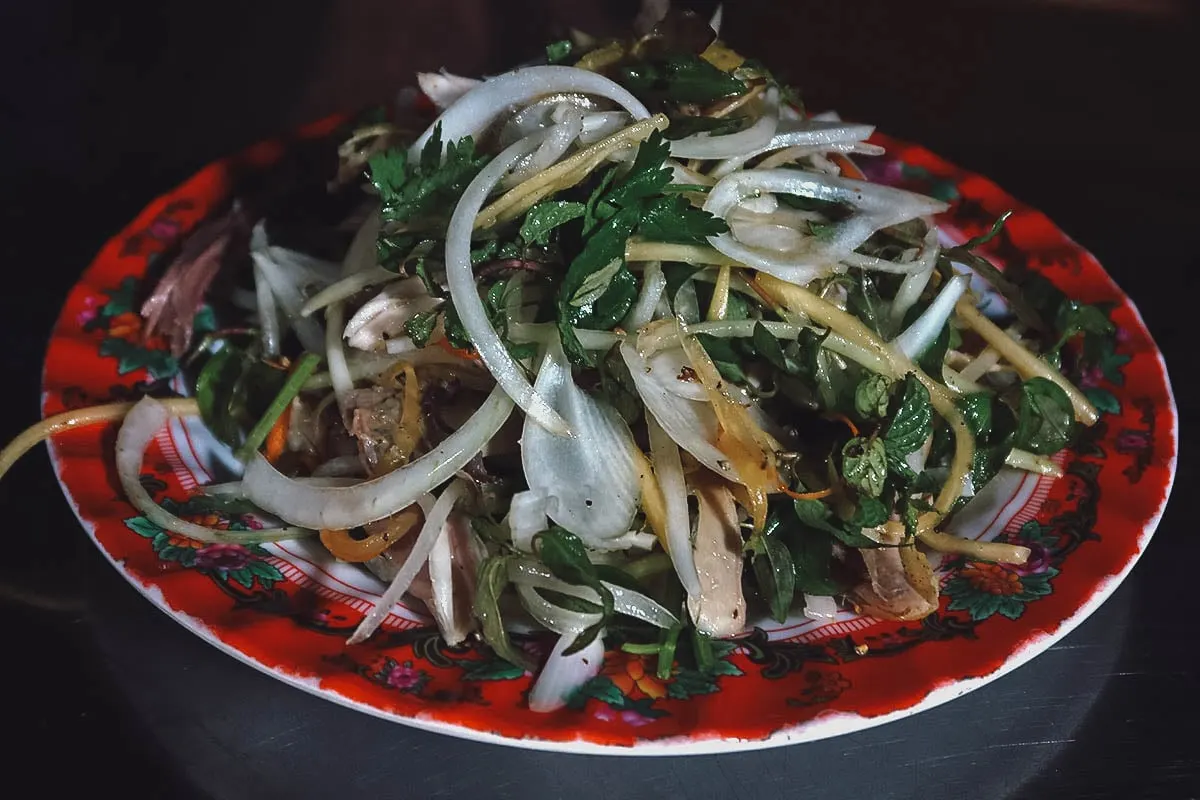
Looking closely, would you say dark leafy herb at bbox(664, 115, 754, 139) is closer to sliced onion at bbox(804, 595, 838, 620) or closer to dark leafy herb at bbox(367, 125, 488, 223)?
dark leafy herb at bbox(367, 125, 488, 223)

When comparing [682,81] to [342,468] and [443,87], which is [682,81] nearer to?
[443,87]

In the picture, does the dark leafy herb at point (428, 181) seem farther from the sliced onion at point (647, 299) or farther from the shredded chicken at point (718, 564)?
the shredded chicken at point (718, 564)

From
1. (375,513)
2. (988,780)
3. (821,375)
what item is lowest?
(988,780)

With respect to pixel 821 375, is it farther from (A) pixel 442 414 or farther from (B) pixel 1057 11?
(B) pixel 1057 11

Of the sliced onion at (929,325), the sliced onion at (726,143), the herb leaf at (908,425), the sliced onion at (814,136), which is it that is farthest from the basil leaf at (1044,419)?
the sliced onion at (726,143)

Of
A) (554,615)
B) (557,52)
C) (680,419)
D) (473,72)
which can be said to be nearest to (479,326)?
(680,419)

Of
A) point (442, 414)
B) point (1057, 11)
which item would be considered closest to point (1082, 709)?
point (442, 414)
